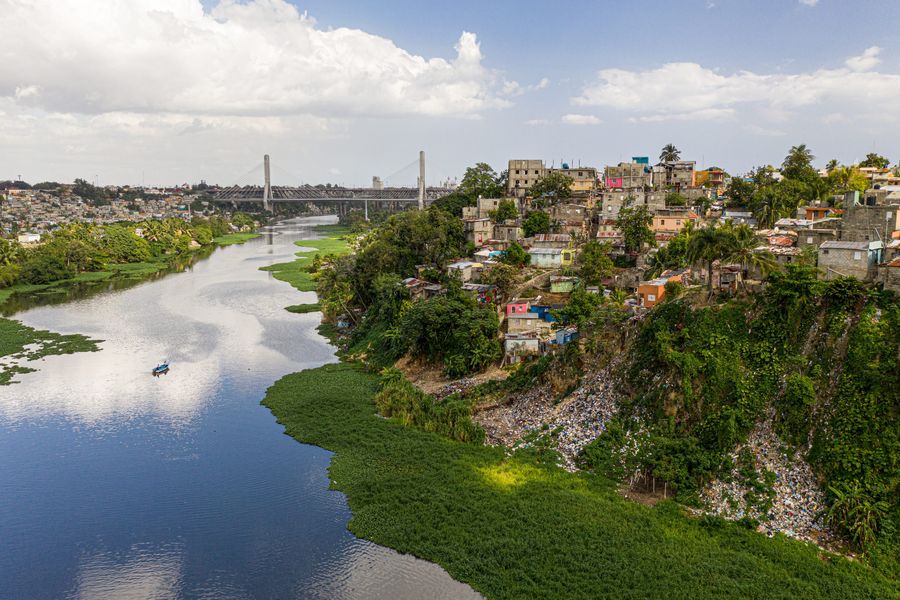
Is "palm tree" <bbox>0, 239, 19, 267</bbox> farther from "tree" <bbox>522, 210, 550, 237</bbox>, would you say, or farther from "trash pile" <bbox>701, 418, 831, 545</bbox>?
"trash pile" <bbox>701, 418, 831, 545</bbox>

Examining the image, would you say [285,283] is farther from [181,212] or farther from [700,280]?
[181,212]

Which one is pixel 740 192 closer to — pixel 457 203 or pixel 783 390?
pixel 457 203

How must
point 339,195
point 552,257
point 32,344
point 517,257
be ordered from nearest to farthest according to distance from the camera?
point 552,257
point 517,257
point 32,344
point 339,195

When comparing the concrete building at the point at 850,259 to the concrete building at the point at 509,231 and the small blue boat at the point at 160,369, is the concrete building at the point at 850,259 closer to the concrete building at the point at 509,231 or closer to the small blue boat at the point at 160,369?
the concrete building at the point at 509,231

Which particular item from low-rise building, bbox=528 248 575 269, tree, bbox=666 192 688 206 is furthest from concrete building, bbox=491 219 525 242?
tree, bbox=666 192 688 206

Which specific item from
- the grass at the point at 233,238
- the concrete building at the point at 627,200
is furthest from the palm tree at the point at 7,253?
the concrete building at the point at 627,200

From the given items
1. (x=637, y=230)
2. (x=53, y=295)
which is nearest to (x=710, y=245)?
(x=637, y=230)
